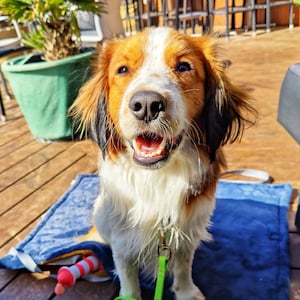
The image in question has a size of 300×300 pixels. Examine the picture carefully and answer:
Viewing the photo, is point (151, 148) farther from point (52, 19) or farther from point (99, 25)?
point (99, 25)

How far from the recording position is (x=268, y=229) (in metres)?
2.07

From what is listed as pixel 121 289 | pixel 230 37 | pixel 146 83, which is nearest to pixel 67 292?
pixel 121 289

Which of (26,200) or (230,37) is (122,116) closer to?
A: (26,200)

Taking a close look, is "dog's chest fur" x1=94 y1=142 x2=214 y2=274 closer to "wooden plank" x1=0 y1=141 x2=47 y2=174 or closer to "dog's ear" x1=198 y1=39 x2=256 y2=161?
"dog's ear" x1=198 y1=39 x2=256 y2=161

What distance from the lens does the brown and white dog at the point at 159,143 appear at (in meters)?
1.36

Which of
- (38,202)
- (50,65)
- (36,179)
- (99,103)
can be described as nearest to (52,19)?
(50,65)

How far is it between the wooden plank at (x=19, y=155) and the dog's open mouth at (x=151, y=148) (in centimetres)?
189

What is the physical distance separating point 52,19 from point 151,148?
2.11 metres

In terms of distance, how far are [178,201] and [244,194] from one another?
3.03ft

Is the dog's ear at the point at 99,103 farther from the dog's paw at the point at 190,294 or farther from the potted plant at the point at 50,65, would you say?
the potted plant at the point at 50,65

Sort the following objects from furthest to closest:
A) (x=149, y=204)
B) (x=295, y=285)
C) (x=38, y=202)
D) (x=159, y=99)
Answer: (x=38, y=202), (x=295, y=285), (x=149, y=204), (x=159, y=99)

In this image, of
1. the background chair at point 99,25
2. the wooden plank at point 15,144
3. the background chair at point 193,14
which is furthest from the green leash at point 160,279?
the background chair at point 193,14

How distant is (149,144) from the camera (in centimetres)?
139

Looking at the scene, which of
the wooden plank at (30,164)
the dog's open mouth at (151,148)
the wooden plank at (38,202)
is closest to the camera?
the dog's open mouth at (151,148)
